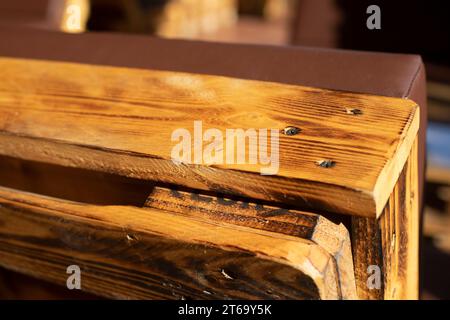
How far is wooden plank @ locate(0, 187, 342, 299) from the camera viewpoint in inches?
20.4

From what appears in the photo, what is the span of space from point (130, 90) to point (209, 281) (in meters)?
0.34

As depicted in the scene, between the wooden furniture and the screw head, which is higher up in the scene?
the screw head

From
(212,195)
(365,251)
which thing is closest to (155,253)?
(212,195)

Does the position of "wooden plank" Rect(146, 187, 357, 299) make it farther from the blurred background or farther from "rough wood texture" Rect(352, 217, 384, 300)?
the blurred background

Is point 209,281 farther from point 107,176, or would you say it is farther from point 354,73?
point 354,73

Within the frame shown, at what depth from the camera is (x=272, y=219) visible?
56 cm

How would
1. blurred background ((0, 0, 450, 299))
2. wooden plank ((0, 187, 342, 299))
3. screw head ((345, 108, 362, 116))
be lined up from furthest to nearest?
blurred background ((0, 0, 450, 299)) → screw head ((345, 108, 362, 116)) → wooden plank ((0, 187, 342, 299))

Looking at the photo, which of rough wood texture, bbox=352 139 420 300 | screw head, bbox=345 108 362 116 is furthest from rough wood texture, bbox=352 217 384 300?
screw head, bbox=345 108 362 116

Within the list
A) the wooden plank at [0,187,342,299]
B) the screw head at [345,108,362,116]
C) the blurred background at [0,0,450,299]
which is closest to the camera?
the wooden plank at [0,187,342,299]

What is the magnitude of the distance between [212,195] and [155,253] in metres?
0.09

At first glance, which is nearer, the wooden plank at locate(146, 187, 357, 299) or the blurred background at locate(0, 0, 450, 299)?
the wooden plank at locate(146, 187, 357, 299)

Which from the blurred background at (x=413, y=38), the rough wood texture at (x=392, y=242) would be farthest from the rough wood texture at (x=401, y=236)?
the blurred background at (x=413, y=38)

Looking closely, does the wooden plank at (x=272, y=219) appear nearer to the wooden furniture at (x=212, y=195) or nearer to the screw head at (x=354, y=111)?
the wooden furniture at (x=212, y=195)

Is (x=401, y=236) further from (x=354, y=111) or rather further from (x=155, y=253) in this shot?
(x=155, y=253)
